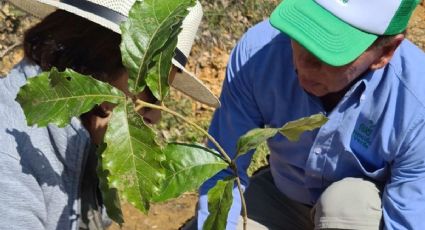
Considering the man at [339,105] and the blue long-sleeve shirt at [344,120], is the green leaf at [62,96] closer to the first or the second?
the man at [339,105]

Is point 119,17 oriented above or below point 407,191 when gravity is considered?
above

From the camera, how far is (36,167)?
1.60m

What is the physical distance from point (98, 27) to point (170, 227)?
6.51 ft

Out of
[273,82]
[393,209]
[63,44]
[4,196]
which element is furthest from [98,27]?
[393,209]

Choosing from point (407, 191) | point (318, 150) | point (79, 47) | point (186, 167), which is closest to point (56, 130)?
point (79, 47)

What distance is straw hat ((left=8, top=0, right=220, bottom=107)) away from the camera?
1653 millimetres

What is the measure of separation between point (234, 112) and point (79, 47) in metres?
0.87

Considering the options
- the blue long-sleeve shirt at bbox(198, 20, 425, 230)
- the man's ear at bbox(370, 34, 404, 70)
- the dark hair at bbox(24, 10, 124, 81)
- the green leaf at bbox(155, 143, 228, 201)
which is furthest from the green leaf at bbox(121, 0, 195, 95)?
the blue long-sleeve shirt at bbox(198, 20, 425, 230)

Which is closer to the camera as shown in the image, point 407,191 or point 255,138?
point 255,138

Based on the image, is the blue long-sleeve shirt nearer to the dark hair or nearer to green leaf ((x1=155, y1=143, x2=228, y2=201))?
the dark hair

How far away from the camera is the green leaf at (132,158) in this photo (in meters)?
1.13

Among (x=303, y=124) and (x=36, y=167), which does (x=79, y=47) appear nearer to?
(x=36, y=167)

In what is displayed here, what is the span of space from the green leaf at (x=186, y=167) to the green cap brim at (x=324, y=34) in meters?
0.69

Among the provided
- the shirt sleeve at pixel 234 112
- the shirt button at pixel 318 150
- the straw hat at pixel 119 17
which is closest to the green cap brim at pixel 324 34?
the straw hat at pixel 119 17
